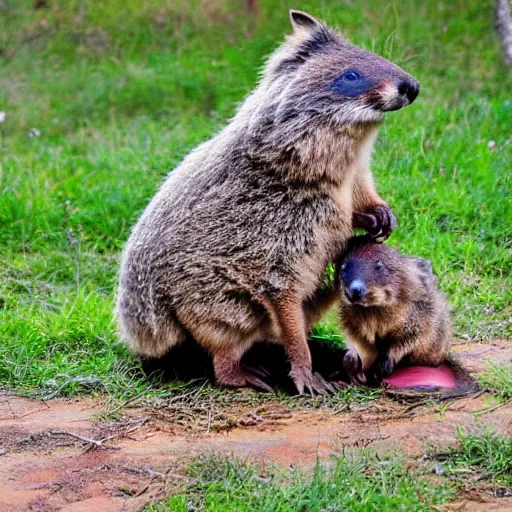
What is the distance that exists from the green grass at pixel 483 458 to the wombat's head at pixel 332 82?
183cm

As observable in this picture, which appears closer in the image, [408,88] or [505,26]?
[408,88]

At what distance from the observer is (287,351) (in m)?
5.55

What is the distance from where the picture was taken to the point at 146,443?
491 cm

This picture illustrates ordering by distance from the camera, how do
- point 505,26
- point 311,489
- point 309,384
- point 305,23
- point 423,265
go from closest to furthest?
point 311,489 → point 309,384 → point 305,23 → point 423,265 → point 505,26

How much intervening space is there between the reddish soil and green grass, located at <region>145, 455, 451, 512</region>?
14cm

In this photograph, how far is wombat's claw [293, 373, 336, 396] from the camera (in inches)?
A: 215

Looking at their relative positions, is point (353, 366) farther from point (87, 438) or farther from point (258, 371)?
point (87, 438)

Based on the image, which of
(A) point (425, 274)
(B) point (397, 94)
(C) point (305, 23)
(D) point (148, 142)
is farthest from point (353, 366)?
(D) point (148, 142)

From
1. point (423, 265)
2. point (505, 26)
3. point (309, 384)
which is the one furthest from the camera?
point (505, 26)

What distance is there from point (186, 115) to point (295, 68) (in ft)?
13.8

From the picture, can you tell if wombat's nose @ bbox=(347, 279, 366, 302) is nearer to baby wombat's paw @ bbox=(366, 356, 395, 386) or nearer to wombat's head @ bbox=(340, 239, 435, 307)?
wombat's head @ bbox=(340, 239, 435, 307)

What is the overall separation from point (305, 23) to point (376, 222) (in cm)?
123

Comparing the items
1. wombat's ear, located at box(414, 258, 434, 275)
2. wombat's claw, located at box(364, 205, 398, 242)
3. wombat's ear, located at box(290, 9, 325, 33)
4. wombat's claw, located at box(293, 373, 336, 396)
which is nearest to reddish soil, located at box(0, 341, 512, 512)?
wombat's claw, located at box(293, 373, 336, 396)

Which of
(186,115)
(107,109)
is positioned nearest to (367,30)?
(186,115)
